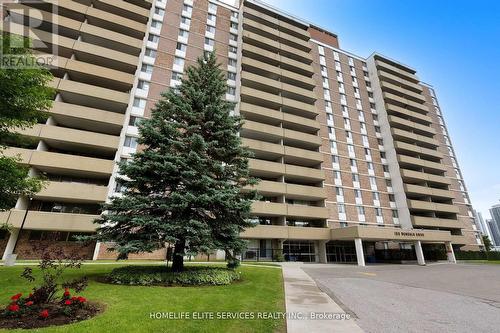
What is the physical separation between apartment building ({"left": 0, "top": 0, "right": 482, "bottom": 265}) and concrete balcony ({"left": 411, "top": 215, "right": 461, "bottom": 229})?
1.21 feet

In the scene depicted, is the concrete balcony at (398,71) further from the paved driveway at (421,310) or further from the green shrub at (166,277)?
the green shrub at (166,277)

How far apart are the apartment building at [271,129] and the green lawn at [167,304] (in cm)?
1162

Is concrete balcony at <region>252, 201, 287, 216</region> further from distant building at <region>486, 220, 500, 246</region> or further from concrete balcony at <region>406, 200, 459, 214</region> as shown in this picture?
distant building at <region>486, 220, 500, 246</region>

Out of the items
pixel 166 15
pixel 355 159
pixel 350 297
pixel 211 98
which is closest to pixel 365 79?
pixel 355 159

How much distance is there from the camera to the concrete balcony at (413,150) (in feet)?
152

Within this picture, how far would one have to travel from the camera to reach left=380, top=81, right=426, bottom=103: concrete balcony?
5191 cm

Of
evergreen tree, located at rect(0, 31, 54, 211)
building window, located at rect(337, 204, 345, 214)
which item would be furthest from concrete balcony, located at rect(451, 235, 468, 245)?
evergreen tree, located at rect(0, 31, 54, 211)

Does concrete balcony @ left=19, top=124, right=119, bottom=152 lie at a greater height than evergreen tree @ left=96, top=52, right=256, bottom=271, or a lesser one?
greater

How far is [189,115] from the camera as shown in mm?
15070

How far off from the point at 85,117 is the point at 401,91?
56.6m

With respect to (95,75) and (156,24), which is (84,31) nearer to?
(95,75)

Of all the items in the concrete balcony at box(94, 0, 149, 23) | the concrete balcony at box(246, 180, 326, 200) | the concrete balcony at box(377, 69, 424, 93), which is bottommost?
the concrete balcony at box(246, 180, 326, 200)

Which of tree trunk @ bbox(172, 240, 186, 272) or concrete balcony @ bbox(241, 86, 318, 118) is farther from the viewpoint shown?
concrete balcony @ bbox(241, 86, 318, 118)

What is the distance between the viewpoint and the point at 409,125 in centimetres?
4991
